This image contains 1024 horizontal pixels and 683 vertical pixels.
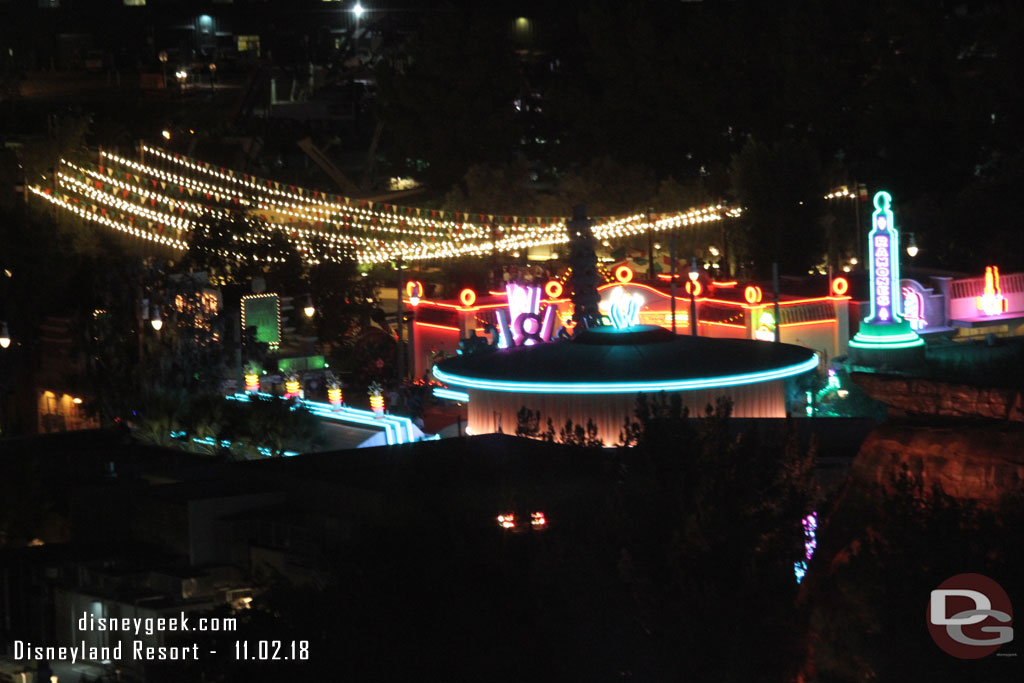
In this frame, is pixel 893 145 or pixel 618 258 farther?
pixel 893 145

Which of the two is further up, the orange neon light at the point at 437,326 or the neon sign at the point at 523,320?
the neon sign at the point at 523,320

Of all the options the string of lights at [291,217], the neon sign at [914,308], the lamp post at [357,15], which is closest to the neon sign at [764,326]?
the neon sign at [914,308]

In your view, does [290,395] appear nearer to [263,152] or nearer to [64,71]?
[263,152]

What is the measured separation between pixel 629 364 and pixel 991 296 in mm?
19655

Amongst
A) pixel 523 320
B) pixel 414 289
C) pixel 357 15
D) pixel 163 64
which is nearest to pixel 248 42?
pixel 357 15

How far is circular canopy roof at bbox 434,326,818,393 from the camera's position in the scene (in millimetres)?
33438

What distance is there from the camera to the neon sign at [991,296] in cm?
5075

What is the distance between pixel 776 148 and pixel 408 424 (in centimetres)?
2737

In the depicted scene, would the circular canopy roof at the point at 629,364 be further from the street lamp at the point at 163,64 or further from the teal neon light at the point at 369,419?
the street lamp at the point at 163,64

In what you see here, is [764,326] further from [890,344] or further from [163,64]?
[163,64]

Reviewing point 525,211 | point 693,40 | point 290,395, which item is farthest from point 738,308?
point 693,40

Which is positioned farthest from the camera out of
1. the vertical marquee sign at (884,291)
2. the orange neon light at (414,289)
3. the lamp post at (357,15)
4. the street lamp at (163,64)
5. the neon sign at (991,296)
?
the lamp post at (357,15)

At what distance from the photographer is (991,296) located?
167 feet

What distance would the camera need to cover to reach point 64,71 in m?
80.7
